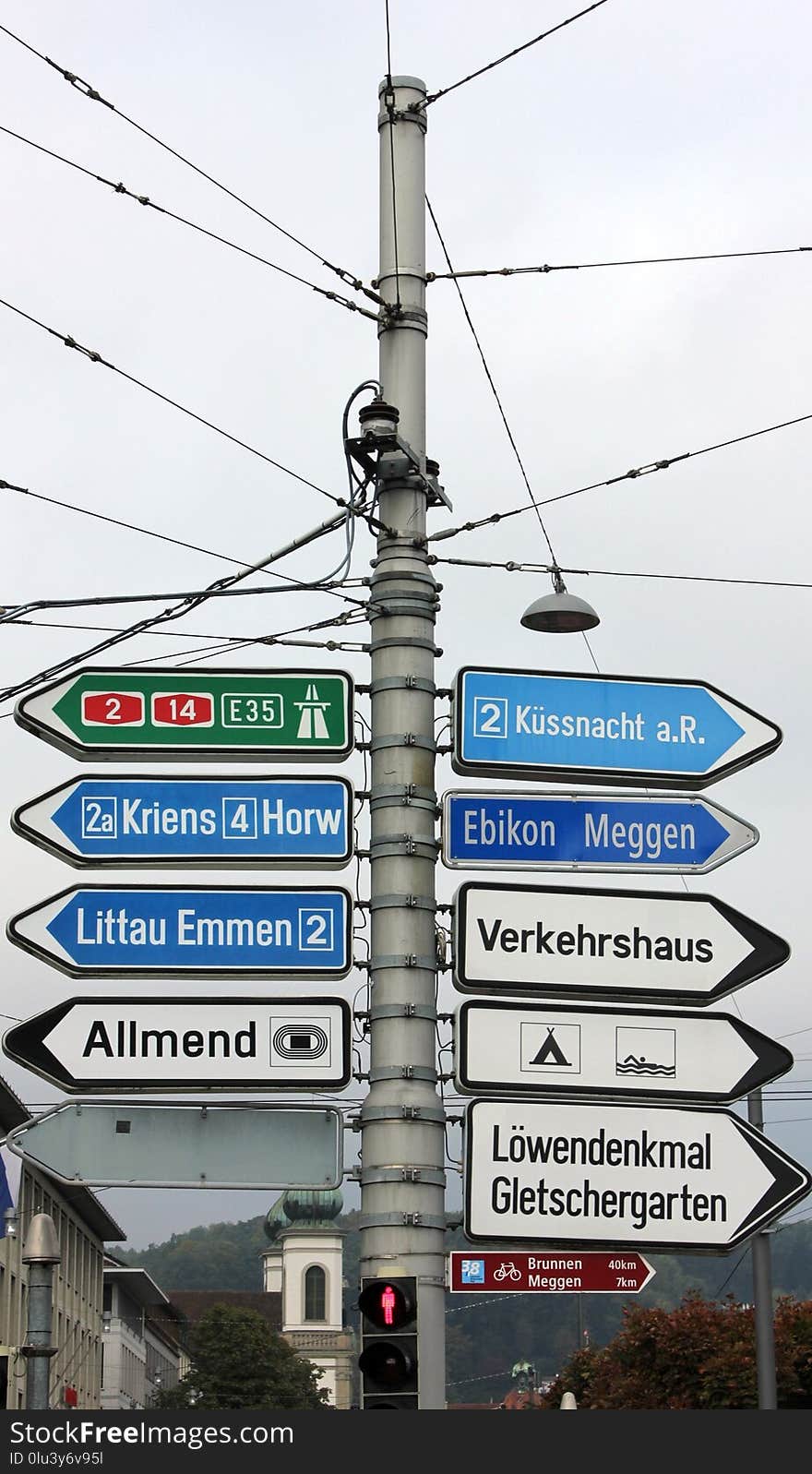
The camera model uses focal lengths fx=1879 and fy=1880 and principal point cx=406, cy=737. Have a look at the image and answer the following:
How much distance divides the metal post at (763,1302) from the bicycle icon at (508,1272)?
288 inches

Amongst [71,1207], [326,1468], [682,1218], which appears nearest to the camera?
[326,1468]

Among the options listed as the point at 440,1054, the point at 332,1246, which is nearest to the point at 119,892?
the point at 440,1054

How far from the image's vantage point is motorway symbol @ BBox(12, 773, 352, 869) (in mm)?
8617

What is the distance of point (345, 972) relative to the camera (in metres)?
8.52

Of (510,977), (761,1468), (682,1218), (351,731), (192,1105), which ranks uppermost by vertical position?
(351,731)

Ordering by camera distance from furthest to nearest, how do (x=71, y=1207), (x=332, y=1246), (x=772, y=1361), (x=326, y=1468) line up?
(x=332, y=1246)
(x=71, y=1207)
(x=772, y=1361)
(x=326, y=1468)

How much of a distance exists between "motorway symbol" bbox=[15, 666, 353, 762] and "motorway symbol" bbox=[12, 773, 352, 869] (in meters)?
0.14

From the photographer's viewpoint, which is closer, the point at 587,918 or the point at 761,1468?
the point at 761,1468

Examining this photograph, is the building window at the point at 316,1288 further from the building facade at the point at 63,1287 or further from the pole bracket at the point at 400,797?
the pole bracket at the point at 400,797

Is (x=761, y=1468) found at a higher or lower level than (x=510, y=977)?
lower

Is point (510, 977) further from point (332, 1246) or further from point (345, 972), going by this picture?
point (332, 1246)

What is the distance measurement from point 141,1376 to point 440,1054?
102549 mm

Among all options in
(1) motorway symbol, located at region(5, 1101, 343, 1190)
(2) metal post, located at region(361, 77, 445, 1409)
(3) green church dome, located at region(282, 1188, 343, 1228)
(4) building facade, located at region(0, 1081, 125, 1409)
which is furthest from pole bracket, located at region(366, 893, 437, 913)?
(3) green church dome, located at region(282, 1188, 343, 1228)

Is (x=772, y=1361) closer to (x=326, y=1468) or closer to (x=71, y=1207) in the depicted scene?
(x=326, y=1468)
